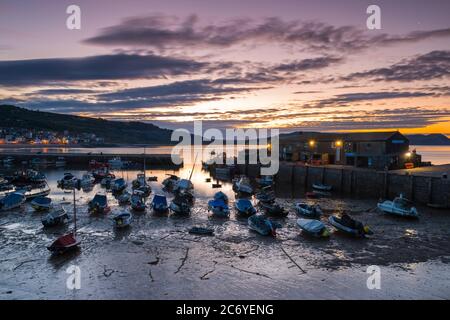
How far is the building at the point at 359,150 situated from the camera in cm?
5594

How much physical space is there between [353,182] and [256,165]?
25.7 meters

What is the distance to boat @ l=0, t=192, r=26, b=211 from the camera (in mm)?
37969

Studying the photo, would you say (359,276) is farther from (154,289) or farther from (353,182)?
(353,182)

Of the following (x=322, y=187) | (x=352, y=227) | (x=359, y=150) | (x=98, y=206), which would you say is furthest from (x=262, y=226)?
(x=359, y=150)

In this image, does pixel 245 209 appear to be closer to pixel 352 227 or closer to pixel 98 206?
pixel 352 227

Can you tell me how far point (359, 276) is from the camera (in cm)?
1980

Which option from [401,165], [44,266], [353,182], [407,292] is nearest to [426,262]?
[407,292]

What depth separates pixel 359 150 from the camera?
2311 inches

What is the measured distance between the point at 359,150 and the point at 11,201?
51.0 m

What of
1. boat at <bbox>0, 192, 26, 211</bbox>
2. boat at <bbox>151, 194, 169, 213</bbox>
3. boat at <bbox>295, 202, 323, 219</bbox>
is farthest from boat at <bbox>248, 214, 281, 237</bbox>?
boat at <bbox>0, 192, 26, 211</bbox>

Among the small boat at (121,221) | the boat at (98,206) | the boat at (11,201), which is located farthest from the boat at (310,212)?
the boat at (11,201)

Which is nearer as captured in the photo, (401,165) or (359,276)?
(359,276)

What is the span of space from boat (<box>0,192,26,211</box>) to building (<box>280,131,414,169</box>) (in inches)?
1873

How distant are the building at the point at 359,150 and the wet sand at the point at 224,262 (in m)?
24.3
